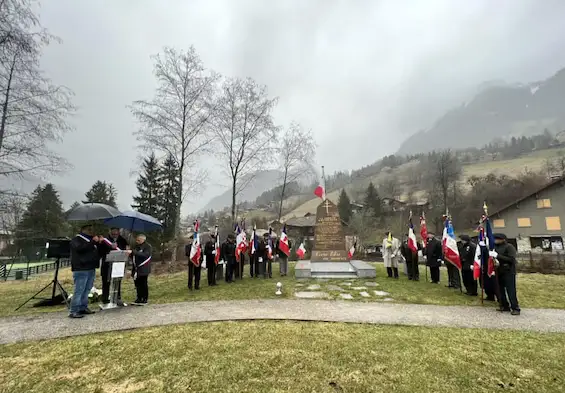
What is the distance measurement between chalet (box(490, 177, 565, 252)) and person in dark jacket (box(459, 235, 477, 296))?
27360 millimetres

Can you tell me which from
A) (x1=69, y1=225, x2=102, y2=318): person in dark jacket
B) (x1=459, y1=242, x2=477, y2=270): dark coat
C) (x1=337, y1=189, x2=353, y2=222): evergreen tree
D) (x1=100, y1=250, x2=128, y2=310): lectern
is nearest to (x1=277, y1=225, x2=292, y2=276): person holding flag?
(x1=459, y1=242, x2=477, y2=270): dark coat

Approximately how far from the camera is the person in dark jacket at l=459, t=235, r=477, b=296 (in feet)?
26.5

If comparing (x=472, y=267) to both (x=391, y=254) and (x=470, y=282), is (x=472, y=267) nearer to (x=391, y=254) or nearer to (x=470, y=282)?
(x=470, y=282)

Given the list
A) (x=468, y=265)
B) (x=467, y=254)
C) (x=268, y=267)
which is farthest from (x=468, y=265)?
(x=268, y=267)

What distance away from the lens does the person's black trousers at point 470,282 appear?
802cm

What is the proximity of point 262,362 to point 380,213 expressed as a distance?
5407cm

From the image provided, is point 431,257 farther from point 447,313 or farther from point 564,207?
point 564,207

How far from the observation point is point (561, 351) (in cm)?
A: 396

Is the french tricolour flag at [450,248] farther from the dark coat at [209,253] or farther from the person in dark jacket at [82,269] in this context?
the person in dark jacket at [82,269]

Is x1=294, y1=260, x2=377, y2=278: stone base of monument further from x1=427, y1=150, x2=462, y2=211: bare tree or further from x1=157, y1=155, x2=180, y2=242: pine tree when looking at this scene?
x1=427, y1=150, x2=462, y2=211: bare tree

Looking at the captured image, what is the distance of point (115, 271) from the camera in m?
6.45

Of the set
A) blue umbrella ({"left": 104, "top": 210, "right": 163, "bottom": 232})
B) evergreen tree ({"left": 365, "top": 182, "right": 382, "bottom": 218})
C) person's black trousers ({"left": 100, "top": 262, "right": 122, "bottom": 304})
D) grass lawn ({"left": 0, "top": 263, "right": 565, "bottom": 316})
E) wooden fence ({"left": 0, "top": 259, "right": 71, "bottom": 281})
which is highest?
evergreen tree ({"left": 365, "top": 182, "right": 382, "bottom": 218})

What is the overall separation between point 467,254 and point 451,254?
554 millimetres

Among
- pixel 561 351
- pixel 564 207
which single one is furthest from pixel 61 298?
pixel 564 207
